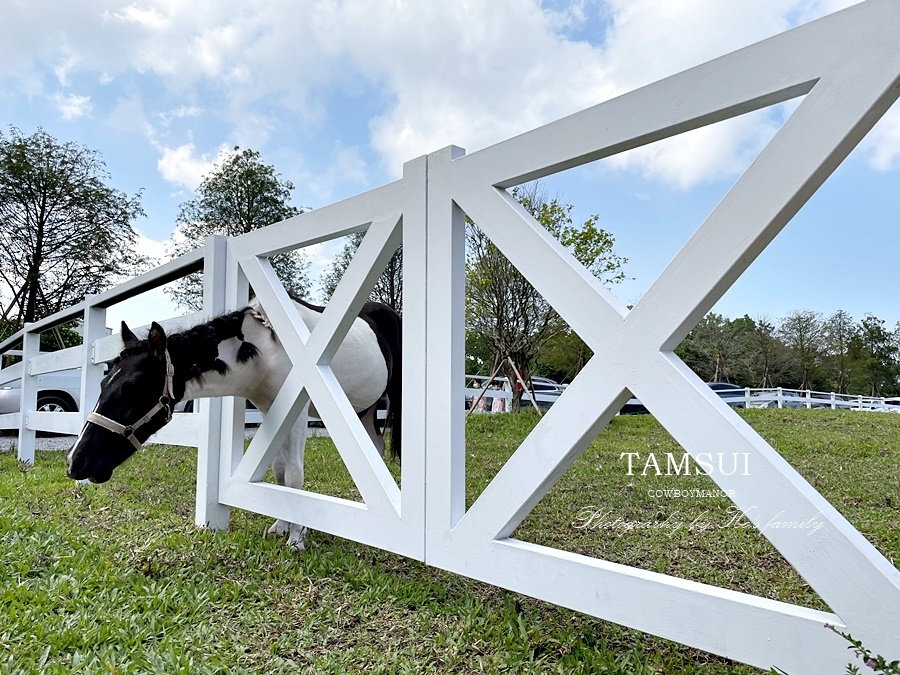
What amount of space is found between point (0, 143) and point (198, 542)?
18.9 m

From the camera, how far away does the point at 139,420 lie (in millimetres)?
2457

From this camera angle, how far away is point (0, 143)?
16234mm

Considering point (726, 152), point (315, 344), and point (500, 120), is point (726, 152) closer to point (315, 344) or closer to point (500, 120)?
point (500, 120)

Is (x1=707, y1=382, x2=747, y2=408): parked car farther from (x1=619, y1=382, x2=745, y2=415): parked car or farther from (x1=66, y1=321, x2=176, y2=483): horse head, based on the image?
(x1=66, y1=321, x2=176, y2=483): horse head

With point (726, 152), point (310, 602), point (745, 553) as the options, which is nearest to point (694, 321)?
point (310, 602)

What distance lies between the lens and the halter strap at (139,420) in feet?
7.80

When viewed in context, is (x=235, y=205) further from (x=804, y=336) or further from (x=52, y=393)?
(x=804, y=336)

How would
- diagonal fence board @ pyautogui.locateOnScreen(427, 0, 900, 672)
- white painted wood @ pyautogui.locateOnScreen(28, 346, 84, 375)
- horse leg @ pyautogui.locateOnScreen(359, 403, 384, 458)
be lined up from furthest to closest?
white painted wood @ pyautogui.locateOnScreen(28, 346, 84, 375) → horse leg @ pyautogui.locateOnScreen(359, 403, 384, 458) → diagonal fence board @ pyautogui.locateOnScreen(427, 0, 900, 672)

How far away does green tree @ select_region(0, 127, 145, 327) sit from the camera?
16.0 metres

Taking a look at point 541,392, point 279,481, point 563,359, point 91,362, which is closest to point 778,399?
point 541,392

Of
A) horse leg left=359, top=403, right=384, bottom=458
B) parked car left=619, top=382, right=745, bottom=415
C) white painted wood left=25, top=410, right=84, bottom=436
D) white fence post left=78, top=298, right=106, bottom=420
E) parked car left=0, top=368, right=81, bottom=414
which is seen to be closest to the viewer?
horse leg left=359, top=403, right=384, bottom=458

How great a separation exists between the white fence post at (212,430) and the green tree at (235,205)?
1616cm

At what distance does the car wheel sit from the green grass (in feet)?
17.8

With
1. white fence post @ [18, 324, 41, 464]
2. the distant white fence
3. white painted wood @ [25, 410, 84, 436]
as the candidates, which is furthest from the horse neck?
the distant white fence
